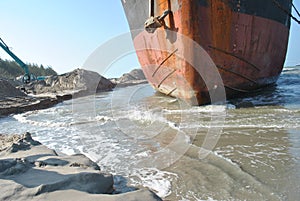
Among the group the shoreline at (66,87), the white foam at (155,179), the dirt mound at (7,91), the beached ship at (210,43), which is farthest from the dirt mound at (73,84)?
the white foam at (155,179)

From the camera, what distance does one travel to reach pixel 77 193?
1537 millimetres

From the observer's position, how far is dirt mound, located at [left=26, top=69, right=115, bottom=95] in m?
20.5

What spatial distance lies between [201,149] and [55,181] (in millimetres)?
1756

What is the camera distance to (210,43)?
493cm

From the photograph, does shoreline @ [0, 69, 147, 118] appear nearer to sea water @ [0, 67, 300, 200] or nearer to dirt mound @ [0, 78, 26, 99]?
dirt mound @ [0, 78, 26, 99]

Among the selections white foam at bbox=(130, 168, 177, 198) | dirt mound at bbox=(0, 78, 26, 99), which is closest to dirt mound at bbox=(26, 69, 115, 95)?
dirt mound at bbox=(0, 78, 26, 99)

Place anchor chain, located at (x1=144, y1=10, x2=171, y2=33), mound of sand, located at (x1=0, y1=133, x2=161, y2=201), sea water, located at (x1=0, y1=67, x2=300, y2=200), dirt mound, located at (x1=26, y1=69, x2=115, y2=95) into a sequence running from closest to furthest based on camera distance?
1. mound of sand, located at (x1=0, y1=133, x2=161, y2=201)
2. sea water, located at (x1=0, y1=67, x2=300, y2=200)
3. anchor chain, located at (x1=144, y1=10, x2=171, y2=33)
4. dirt mound, located at (x1=26, y1=69, x2=115, y2=95)

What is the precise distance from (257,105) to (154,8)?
3.32m

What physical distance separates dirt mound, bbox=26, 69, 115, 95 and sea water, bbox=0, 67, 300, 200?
1547 centimetres

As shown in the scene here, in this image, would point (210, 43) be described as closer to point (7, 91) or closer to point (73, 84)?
point (7, 91)

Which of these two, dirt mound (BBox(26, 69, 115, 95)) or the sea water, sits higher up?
dirt mound (BBox(26, 69, 115, 95))

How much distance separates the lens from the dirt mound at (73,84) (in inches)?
806

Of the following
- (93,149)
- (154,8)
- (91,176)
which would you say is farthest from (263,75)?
(91,176)

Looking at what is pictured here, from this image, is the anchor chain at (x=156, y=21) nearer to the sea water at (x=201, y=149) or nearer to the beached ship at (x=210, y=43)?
the beached ship at (x=210, y=43)
